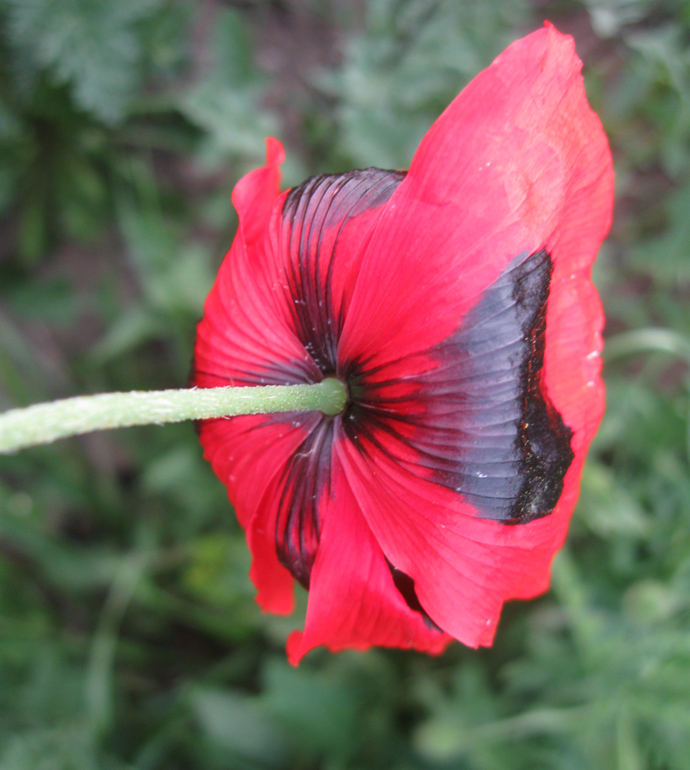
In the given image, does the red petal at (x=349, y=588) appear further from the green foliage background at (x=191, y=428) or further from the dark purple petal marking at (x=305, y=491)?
the green foliage background at (x=191, y=428)

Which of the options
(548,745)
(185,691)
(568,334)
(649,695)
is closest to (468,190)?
(568,334)

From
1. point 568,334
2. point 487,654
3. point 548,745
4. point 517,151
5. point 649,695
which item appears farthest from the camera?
point 487,654

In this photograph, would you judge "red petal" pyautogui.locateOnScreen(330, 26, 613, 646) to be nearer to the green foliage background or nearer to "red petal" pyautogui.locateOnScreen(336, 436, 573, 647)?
"red petal" pyautogui.locateOnScreen(336, 436, 573, 647)

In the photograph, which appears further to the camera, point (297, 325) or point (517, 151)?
point (297, 325)

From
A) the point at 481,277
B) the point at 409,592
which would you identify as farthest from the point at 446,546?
the point at 481,277

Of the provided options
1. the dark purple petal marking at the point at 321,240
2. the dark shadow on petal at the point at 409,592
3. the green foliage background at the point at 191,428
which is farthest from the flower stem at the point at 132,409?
the green foliage background at the point at 191,428

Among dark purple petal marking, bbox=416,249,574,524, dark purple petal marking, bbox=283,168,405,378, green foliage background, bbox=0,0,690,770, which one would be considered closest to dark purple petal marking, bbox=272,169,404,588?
dark purple petal marking, bbox=283,168,405,378

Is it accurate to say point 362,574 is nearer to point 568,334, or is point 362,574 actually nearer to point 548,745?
point 568,334
